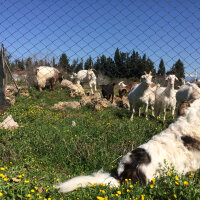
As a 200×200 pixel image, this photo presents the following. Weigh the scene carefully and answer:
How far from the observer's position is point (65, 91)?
15.3 m

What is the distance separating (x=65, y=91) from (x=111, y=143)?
11.3m

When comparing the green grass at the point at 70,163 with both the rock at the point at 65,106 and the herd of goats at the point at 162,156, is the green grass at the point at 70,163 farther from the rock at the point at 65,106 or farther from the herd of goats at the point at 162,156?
the rock at the point at 65,106

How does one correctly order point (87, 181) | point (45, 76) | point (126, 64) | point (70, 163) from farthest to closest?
1. point (45, 76)
2. point (126, 64)
3. point (70, 163)
4. point (87, 181)

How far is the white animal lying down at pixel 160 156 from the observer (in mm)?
2814

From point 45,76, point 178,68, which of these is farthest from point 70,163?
point 45,76

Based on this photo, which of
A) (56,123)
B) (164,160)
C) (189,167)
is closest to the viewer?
(164,160)

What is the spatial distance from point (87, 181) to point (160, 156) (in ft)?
3.67

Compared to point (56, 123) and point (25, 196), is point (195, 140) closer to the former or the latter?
point (25, 196)

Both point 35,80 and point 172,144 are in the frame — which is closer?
point 172,144

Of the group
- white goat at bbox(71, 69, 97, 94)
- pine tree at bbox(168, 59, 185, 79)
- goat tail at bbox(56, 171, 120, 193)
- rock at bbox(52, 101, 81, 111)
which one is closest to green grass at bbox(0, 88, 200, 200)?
goat tail at bbox(56, 171, 120, 193)

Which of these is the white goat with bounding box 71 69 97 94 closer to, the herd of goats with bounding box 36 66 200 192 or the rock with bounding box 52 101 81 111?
the rock with bounding box 52 101 81 111

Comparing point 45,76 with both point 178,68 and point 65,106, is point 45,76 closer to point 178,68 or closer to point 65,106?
point 65,106

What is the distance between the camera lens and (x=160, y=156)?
2.99 m

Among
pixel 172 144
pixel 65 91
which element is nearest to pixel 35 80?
pixel 65 91
